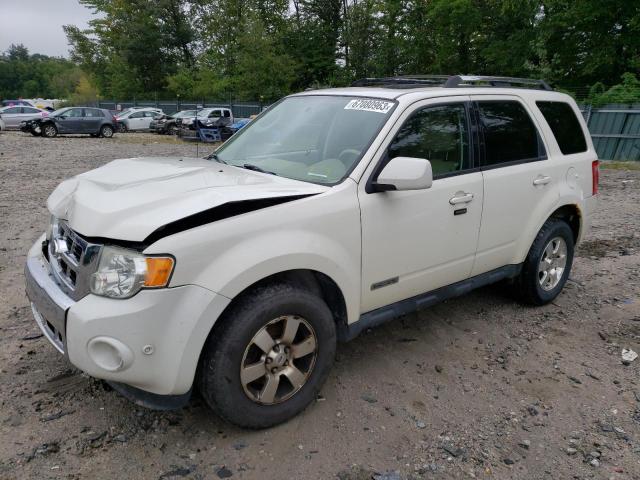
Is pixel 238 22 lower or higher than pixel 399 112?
higher

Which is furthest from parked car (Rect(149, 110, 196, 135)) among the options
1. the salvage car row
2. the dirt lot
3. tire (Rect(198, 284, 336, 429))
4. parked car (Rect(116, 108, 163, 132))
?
tire (Rect(198, 284, 336, 429))

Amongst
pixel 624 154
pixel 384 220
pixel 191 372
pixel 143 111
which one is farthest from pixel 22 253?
pixel 143 111

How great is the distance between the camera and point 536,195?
393cm

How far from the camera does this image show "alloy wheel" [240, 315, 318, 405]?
2.55 metres

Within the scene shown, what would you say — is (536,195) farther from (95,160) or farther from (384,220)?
(95,160)

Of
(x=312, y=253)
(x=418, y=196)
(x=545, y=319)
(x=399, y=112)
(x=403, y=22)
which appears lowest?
(x=545, y=319)

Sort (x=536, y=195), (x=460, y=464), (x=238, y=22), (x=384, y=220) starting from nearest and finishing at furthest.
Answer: (x=460, y=464) → (x=384, y=220) → (x=536, y=195) → (x=238, y=22)

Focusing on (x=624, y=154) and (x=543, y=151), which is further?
(x=624, y=154)

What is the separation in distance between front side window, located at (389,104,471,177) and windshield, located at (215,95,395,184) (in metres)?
0.20

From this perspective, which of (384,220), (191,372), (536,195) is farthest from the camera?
(536,195)

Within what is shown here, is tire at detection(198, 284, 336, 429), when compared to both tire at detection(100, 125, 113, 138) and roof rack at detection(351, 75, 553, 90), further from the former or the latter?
tire at detection(100, 125, 113, 138)

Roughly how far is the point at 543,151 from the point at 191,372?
3.28m

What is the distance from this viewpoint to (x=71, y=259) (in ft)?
8.18

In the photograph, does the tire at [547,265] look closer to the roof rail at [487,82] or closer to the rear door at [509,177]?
the rear door at [509,177]
